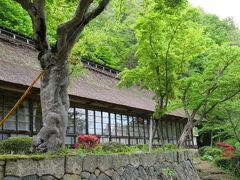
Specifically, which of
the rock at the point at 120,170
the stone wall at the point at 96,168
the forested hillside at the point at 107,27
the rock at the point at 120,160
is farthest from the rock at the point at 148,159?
the forested hillside at the point at 107,27

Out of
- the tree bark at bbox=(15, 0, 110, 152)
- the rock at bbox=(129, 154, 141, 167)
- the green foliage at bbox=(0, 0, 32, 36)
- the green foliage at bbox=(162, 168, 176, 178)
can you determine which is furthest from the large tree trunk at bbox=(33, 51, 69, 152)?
the green foliage at bbox=(0, 0, 32, 36)

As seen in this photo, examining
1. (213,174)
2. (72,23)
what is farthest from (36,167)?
(213,174)

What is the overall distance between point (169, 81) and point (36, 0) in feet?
21.5

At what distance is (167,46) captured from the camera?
11.6 metres

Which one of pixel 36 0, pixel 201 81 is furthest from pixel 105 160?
pixel 201 81

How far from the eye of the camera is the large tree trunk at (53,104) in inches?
249

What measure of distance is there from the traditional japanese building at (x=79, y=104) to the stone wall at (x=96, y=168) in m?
3.82

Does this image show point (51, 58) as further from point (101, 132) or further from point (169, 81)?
point (101, 132)

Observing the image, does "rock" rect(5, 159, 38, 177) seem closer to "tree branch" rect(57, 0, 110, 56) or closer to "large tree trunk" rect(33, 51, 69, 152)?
"large tree trunk" rect(33, 51, 69, 152)

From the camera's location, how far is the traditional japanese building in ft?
42.2

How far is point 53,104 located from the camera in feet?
21.7

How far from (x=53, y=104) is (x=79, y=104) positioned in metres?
9.95

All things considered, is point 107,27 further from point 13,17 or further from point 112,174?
point 13,17

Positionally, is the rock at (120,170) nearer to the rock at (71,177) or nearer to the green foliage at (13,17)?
the rock at (71,177)
